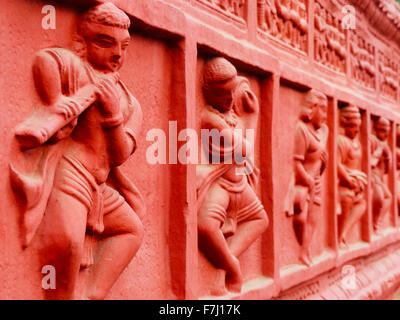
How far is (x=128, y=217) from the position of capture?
230 centimetres

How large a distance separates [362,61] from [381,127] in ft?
2.52

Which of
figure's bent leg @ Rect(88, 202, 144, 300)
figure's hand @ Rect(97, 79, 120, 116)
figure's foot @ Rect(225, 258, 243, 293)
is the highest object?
figure's hand @ Rect(97, 79, 120, 116)

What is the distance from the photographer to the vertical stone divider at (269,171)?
136 inches

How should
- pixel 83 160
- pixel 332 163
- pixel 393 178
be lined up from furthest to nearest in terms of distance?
pixel 393 178
pixel 332 163
pixel 83 160

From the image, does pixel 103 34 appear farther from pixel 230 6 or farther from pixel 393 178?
pixel 393 178

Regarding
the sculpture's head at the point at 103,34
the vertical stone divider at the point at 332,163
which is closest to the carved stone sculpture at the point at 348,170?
the vertical stone divider at the point at 332,163

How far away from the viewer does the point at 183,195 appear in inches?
104

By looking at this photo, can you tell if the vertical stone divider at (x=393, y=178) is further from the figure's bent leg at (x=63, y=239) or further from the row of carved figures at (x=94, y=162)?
the figure's bent leg at (x=63, y=239)

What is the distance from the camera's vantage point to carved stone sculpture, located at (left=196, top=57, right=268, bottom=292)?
2.89 meters

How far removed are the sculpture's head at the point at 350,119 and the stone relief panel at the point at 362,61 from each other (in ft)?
1.62

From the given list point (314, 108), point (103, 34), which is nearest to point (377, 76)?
point (314, 108)

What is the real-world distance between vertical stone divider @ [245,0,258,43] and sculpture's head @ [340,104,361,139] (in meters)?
1.73

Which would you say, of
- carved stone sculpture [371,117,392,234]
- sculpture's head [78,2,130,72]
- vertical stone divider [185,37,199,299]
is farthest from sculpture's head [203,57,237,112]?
carved stone sculpture [371,117,392,234]

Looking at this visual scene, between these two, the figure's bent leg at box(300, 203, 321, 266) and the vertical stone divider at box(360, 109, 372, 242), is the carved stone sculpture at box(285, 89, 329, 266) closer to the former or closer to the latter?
the figure's bent leg at box(300, 203, 321, 266)
